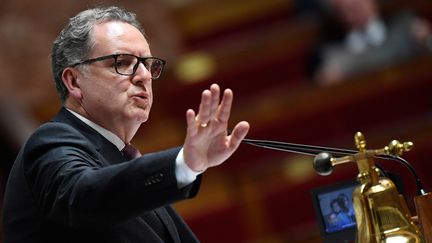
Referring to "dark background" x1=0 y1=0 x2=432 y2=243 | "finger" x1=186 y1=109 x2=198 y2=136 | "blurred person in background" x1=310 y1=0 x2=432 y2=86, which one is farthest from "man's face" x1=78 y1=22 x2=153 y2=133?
"blurred person in background" x1=310 y1=0 x2=432 y2=86

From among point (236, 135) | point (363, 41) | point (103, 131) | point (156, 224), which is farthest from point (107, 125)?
point (363, 41)

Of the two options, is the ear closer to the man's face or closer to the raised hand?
the man's face

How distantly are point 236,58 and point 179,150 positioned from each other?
1.92 metres

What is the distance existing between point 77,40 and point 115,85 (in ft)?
0.27

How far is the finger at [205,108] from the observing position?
27.8 inches

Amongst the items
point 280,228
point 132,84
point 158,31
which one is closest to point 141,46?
point 132,84

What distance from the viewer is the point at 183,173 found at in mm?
739

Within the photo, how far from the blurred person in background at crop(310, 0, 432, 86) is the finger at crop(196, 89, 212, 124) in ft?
5.36

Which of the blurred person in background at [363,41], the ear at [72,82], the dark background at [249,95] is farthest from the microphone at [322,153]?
the blurred person in background at [363,41]

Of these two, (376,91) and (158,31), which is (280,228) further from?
(158,31)

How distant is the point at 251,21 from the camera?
2914 mm

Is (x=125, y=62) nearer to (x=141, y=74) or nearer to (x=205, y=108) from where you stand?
(x=141, y=74)

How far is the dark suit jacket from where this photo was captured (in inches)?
28.8

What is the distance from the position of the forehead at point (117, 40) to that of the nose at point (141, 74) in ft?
0.06
